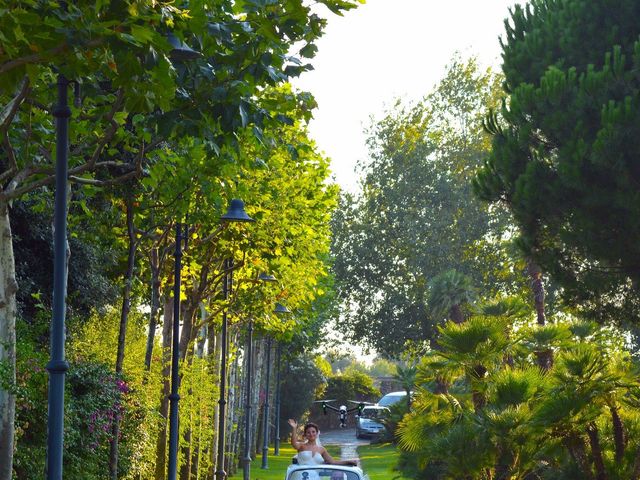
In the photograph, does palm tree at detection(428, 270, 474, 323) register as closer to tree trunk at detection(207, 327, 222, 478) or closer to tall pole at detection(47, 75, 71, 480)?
tree trunk at detection(207, 327, 222, 478)

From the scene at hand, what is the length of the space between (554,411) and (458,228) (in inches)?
1587

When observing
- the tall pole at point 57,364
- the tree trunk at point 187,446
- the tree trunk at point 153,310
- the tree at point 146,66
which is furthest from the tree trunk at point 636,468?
the tall pole at point 57,364

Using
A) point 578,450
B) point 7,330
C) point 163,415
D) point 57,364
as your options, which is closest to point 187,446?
point 163,415

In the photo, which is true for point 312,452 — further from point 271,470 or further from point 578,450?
point 271,470

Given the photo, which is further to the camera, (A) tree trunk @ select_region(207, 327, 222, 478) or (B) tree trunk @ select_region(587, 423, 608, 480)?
(A) tree trunk @ select_region(207, 327, 222, 478)

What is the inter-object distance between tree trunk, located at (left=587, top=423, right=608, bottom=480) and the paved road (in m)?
34.7

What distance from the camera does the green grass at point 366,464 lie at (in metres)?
41.2

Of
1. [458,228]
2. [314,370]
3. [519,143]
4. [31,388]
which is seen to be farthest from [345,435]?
[31,388]

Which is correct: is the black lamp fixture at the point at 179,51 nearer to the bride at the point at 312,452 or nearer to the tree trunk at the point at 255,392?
the bride at the point at 312,452

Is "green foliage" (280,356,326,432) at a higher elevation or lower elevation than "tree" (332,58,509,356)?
lower

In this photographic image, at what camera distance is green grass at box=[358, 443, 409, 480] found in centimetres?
4100

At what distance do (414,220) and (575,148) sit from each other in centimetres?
3569

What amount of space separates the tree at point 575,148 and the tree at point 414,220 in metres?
31.2

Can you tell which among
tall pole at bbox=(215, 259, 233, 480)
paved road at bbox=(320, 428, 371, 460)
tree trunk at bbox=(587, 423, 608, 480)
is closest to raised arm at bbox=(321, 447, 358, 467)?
tree trunk at bbox=(587, 423, 608, 480)
